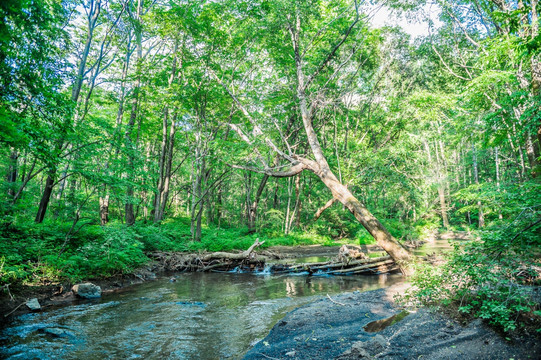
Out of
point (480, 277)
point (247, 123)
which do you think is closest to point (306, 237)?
point (247, 123)

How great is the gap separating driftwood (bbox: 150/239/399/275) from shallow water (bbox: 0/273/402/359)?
1603 mm

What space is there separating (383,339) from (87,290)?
27.1ft

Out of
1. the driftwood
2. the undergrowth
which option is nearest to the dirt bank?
the driftwood

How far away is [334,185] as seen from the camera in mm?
11141

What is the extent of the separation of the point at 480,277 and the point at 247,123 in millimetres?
15921

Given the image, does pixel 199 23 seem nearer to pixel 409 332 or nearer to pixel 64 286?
pixel 64 286

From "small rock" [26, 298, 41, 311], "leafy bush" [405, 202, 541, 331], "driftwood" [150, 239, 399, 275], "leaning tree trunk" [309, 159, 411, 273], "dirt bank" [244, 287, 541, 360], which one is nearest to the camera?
"dirt bank" [244, 287, 541, 360]

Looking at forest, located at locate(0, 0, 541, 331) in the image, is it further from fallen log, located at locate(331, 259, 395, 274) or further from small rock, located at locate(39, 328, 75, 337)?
small rock, located at locate(39, 328, 75, 337)

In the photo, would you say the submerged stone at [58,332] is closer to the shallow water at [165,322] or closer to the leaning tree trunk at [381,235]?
the shallow water at [165,322]

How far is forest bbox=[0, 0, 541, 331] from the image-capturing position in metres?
4.91

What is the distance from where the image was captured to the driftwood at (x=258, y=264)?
36.2 ft

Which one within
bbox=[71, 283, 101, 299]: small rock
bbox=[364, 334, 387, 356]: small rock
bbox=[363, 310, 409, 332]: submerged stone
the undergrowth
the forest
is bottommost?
bbox=[71, 283, 101, 299]: small rock

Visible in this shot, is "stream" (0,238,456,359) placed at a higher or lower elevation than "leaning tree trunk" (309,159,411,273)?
lower

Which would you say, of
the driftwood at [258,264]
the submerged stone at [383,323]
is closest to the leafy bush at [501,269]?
the submerged stone at [383,323]
